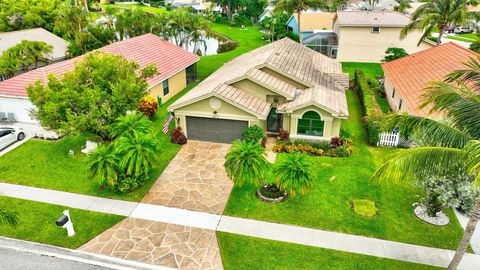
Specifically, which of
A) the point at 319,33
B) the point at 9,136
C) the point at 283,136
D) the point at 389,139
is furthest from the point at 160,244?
the point at 319,33

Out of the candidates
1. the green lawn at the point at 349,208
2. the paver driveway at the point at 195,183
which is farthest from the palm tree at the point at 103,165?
the green lawn at the point at 349,208

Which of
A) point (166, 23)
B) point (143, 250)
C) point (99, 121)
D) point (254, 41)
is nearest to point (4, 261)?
point (143, 250)

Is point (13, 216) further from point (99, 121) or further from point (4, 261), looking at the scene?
point (99, 121)

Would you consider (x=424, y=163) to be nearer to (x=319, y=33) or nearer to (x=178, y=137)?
(x=178, y=137)

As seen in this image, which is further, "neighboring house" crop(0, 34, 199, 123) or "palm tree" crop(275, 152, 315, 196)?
"neighboring house" crop(0, 34, 199, 123)

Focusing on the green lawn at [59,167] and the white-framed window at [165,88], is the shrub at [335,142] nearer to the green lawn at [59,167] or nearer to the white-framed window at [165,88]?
the green lawn at [59,167]

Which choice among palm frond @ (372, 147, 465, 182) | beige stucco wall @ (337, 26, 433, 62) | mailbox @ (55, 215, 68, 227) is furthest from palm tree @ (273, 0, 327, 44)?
mailbox @ (55, 215, 68, 227)

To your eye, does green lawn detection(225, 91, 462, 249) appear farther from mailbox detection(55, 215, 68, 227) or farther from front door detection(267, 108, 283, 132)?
mailbox detection(55, 215, 68, 227)
